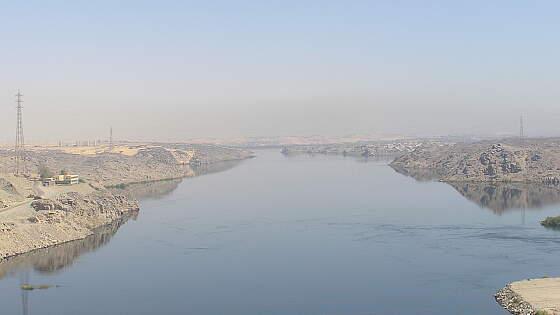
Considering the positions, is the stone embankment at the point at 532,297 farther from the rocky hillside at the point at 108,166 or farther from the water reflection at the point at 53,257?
the rocky hillside at the point at 108,166

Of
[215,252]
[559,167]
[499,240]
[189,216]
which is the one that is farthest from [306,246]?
[559,167]

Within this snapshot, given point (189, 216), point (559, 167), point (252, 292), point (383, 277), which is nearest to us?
point (252, 292)

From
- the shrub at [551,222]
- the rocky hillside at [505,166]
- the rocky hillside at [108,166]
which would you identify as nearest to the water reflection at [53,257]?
the rocky hillside at [108,166]

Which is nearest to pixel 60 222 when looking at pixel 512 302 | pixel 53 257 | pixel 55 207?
pixel 55 207

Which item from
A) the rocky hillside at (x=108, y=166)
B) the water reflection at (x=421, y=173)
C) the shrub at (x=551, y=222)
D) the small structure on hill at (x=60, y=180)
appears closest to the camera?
the shrub at (x=551, y=222)

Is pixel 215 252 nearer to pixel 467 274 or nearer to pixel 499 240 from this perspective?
pixel 467 274

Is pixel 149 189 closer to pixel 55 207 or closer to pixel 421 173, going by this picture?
pixel 55 207

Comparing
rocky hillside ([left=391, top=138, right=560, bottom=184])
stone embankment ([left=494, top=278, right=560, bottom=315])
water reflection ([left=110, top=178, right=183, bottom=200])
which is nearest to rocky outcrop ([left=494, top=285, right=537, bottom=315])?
stone embankment ([left=494, top=278, right=560, bottom=315])
